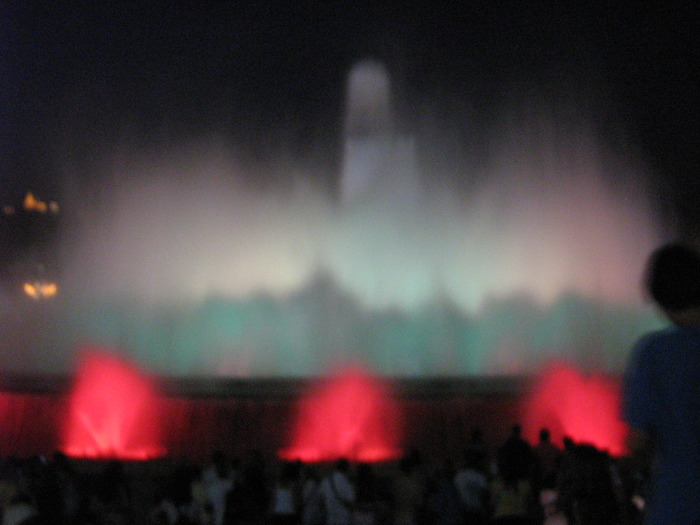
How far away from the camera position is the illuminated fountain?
16312 millimetres

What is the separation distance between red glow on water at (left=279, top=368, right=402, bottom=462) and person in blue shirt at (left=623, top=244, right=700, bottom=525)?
985 centimetres

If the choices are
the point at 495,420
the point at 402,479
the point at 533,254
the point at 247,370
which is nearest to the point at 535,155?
the point at 533,254

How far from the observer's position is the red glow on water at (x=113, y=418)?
12.4 meters

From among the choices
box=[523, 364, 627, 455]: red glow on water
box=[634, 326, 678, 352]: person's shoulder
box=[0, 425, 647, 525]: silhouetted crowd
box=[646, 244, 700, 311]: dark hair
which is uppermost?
box=[646, 244, 700, 311]: dark hair

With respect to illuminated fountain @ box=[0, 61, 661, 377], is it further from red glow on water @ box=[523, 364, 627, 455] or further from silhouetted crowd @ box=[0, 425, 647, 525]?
silhouetted crowd @ box=[0, 425, 647, 525]

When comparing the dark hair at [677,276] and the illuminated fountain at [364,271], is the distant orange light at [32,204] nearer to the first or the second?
the illuminated fountain at [364,271]

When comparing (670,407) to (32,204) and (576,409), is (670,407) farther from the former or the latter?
(32,204)

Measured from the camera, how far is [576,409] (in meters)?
12.5

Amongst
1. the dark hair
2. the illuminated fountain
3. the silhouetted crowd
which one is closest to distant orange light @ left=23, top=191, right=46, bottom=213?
the illuminated fountain

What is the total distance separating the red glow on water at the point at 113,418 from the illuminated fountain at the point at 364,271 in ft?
5.89

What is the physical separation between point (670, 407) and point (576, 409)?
10.9 metres

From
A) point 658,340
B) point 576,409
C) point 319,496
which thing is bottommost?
point 319,496

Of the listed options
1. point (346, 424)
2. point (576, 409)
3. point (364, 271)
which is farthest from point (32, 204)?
point (576, 409)

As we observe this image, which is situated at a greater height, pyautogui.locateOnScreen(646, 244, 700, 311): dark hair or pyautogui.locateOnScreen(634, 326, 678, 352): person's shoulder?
pyautogui.locateOnScreen(646, 244, 700, 311): dark hair
